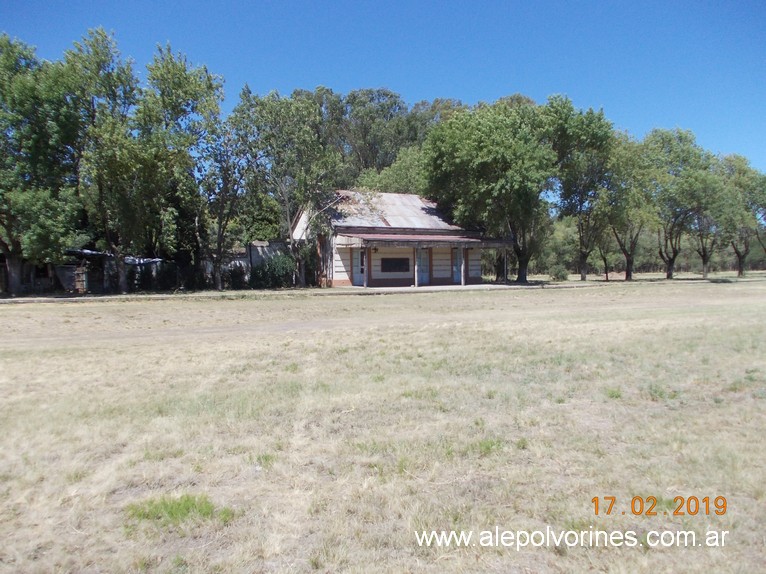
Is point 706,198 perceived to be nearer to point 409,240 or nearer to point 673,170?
point 673,170

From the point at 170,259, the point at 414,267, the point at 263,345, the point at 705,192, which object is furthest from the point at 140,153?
the point at 705,192

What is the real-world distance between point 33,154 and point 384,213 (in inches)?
854

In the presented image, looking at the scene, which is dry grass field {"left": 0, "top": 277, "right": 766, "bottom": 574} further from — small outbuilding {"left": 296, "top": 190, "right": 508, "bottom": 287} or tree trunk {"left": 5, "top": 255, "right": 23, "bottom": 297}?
small outbuilding {"left": 296, "top": 190, "right": 508, "bottom": 287}

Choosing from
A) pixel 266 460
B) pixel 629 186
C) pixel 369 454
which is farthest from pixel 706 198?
pixel 266 460

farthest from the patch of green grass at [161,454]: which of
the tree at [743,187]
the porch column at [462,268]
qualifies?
the tree at [743,187]

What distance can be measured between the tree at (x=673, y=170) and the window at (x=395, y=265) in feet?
72.6

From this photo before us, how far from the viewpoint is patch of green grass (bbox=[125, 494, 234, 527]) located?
144 inches

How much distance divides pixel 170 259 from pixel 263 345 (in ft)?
90.8

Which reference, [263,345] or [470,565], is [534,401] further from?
[263,345]

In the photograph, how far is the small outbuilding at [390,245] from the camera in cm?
3638

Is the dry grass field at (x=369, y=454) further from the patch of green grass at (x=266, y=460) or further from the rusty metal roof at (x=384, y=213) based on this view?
the rusty metal roof at (x=384, y=213)

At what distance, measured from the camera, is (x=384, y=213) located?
39.5 meters

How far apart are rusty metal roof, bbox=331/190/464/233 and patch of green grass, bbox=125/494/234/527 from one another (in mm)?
32786

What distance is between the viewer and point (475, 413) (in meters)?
6.00
